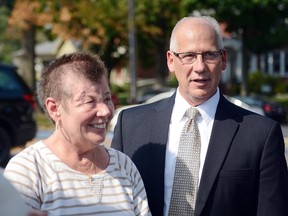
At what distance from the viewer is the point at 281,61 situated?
56688 millimetres

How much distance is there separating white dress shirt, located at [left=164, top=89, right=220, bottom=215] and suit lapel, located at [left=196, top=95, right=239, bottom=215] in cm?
3

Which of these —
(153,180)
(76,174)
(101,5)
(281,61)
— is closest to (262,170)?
(153,180)

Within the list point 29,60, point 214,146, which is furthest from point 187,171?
point 29,60

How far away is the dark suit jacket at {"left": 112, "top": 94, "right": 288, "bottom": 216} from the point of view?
11.0ft

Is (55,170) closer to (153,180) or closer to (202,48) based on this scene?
(153,180)

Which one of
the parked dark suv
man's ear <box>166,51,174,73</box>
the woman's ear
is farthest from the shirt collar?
the parked dark suv

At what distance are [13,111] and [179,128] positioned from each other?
415 inches

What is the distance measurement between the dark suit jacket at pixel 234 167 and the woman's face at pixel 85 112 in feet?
2.11

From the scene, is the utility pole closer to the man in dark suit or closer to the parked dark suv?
the parked dark suv

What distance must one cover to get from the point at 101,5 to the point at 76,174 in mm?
27678

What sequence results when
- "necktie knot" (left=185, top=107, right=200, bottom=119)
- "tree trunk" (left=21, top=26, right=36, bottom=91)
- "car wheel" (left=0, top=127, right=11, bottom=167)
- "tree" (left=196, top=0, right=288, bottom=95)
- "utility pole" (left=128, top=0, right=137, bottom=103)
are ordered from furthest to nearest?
"tree" (left=196, top=0, right=288, bottom=95)
"utility pole" (left=128, top=0, right=137, bottom=103)
"tree trunk" (left=21, top=26, right=36, bottom=91)
"car wheel" (left=0, top=127, right=11, bottom=167)
"necktie knot" (left=185, top=107, right=200, bottom=119)

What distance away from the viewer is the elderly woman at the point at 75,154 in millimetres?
2803

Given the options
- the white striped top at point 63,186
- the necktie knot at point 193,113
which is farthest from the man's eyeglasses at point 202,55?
the white striped top at point 63,186

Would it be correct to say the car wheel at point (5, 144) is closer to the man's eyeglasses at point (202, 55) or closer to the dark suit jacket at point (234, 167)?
the dark suit jacket at point (234, 167)
